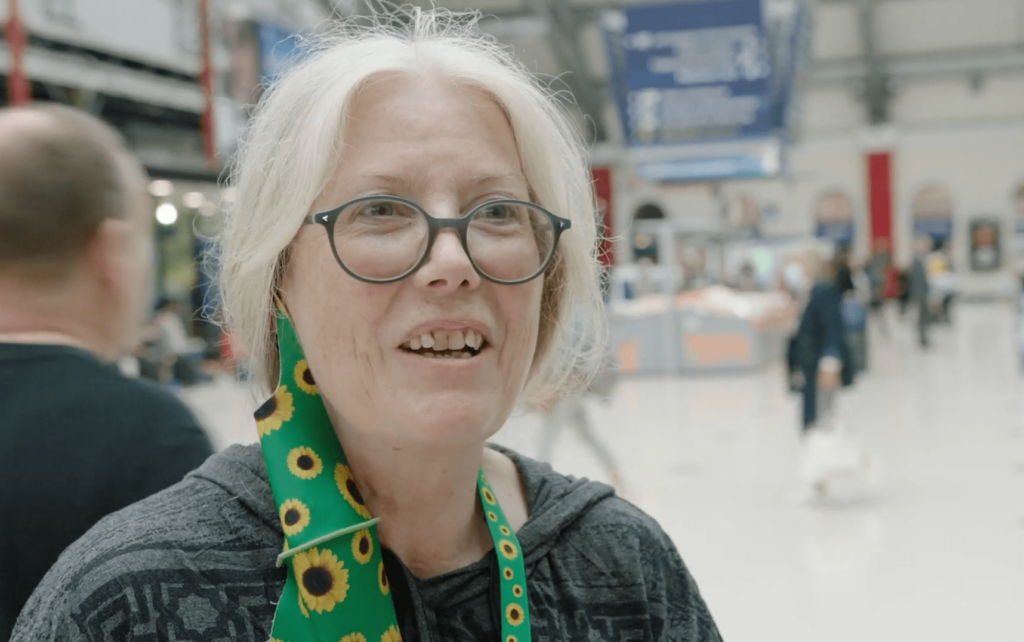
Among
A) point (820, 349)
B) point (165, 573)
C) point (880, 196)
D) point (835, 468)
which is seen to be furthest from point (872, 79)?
point (165, 573)

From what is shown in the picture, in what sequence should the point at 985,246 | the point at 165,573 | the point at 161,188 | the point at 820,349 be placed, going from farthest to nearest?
the point at 985,246 → the point at 161,188 → the point at 820,349 → the point at 165,573

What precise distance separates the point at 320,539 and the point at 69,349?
90 cm

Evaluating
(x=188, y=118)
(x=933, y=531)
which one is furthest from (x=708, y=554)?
(x=188, y=118)

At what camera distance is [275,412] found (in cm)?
117

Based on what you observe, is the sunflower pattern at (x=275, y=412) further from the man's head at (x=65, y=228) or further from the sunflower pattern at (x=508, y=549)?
the man's head at (x=65, y=228)

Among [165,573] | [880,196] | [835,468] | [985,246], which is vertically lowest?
[835,468]

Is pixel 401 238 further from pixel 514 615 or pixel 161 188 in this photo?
pixel 161 188

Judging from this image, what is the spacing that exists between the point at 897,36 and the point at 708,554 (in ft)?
88.2

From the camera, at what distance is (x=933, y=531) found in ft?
19.4

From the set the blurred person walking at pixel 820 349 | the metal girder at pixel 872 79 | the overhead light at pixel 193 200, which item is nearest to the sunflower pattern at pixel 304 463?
the blurred person walking at pixel 820 349

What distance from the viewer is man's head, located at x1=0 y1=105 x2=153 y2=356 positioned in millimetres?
1783

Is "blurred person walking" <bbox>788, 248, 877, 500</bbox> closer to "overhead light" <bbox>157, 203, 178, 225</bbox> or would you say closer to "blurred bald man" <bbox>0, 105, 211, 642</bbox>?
"blurred bald man" <bbox>0, 105, 211, 642</bbox>

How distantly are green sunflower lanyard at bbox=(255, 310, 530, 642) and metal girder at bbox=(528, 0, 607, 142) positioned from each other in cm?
2414

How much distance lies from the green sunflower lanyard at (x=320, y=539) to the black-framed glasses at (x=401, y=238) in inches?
6.6
